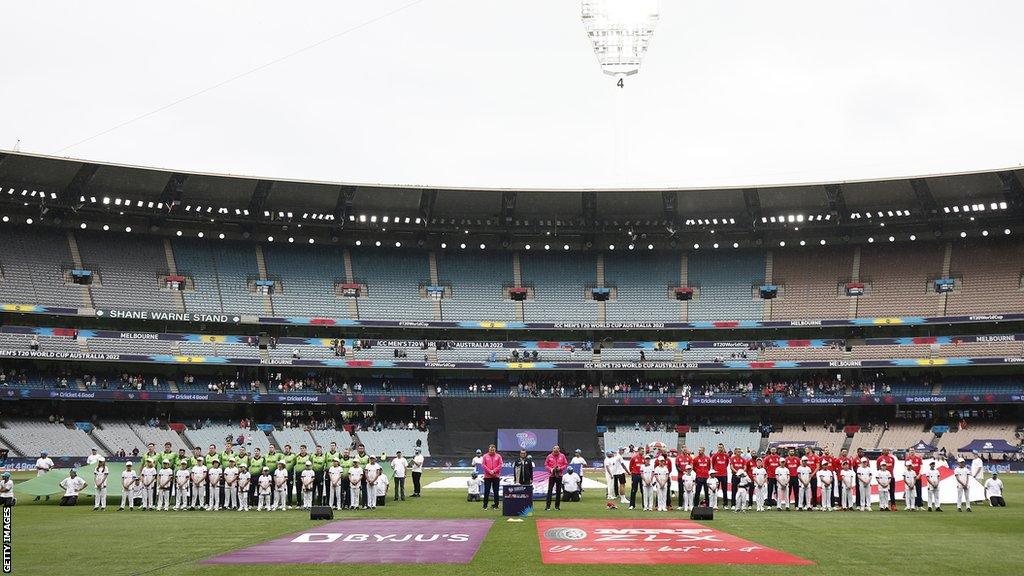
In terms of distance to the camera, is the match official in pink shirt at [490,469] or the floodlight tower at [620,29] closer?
the match official in pink shirt at [490,469]

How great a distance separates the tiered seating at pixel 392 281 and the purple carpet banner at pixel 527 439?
13833 millimetres

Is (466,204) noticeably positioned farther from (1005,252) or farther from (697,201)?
(1005,252)

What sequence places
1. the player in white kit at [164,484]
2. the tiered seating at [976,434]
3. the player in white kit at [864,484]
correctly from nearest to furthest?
the player in white kit at [864,484] < the player in white kit at [164,484] < the tiered seating at [976,434]

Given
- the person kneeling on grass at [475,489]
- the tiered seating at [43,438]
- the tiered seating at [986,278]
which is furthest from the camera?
the tiered seating at [986,278]

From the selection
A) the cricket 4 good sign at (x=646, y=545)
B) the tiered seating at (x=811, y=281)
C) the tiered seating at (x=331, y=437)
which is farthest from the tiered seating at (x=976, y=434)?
the cricket 4 good sign at (x=646, y=545)

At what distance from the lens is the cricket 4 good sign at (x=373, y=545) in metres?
13.9

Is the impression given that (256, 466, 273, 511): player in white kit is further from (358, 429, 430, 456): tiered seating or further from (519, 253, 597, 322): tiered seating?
(519, 253, 597, 322): tiered seating

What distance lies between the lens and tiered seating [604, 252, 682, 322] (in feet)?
204

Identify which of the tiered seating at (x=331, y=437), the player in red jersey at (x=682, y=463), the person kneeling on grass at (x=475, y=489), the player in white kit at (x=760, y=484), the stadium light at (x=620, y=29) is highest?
the stadium light at (x=620, y=29)

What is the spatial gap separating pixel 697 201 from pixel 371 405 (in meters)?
25.8

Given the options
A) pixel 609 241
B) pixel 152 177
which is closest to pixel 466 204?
pixel 609 241

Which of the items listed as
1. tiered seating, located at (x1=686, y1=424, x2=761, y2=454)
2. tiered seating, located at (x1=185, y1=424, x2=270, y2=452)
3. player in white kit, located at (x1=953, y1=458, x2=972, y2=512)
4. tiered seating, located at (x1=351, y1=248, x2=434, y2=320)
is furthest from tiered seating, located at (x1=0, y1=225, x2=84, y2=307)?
player in white kit, located at (x1=953, y1=458, x2=972, y2=512)

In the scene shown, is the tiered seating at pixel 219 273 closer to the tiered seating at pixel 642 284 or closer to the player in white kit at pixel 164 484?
the tiered seating at pixel 642 284

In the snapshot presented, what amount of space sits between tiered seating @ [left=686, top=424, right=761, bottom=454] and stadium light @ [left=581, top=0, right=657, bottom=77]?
27.9m
